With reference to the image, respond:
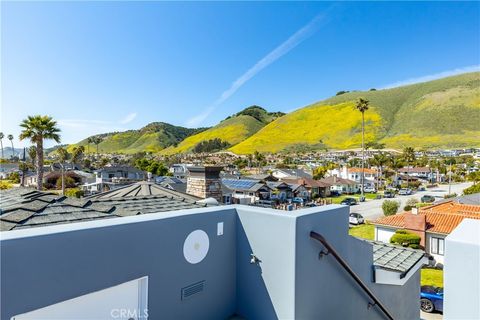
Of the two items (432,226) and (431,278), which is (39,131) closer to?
(431,278)

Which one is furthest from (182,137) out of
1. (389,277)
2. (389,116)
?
(389,277)

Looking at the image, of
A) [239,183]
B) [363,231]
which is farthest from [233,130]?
[363,231]

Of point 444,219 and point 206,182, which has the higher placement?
point 206,182

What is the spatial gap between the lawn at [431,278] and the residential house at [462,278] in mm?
15545

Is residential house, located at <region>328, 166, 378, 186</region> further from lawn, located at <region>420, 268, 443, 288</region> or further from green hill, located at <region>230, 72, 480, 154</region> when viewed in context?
lawn, located at <region>420, 268, 443, 288</region>

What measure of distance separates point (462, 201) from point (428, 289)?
717 inches

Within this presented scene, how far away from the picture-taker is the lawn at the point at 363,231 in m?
23.2

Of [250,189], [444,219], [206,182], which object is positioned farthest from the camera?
[250,189]

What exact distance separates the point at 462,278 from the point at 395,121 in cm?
12490

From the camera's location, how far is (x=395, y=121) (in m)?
109

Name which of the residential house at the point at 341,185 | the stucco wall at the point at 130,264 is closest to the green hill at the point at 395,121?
the residential house at the point at 341,185

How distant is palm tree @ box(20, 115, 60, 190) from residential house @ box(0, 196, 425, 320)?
991 inches

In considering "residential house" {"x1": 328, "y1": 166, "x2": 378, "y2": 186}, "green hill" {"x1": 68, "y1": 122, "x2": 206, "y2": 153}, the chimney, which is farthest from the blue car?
"green hill" {"x1": 68, "y1": 122, "x2": 206, "y2": 153}

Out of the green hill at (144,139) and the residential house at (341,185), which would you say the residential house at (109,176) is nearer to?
the residential house at (341,185)
